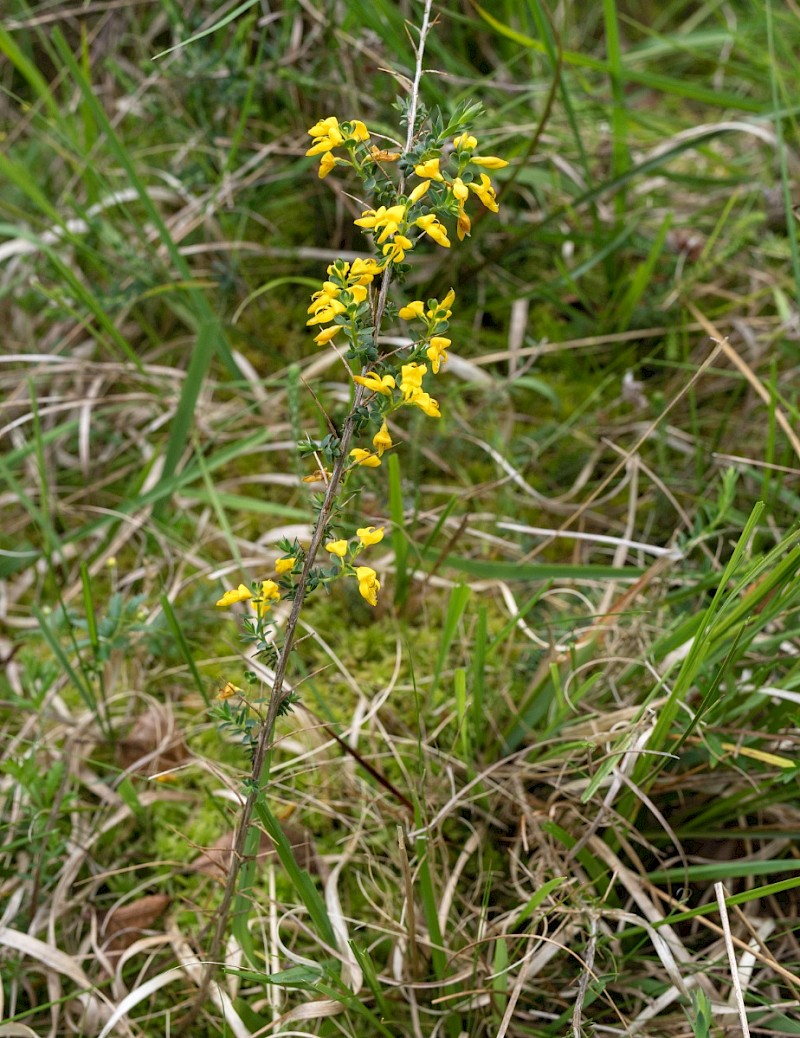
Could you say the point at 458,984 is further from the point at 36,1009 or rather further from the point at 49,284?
the point at 49,284

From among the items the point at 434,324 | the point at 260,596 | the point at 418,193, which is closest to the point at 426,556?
the point at 260,596

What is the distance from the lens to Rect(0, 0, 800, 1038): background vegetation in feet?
4.58

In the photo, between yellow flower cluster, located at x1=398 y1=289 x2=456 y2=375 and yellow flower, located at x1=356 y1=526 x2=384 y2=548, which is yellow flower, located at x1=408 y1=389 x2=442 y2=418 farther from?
yellow flower, located at x1=356 y1=526 x2=384 y2=548

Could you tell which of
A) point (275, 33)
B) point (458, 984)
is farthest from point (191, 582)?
point (275, 33)

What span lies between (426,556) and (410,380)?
755 mm

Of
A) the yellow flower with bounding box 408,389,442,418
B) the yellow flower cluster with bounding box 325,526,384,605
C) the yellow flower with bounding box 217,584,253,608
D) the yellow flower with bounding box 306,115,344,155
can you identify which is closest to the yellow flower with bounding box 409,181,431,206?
the yellow flower with bounding box 306,115,344,155

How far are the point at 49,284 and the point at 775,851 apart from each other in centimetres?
221

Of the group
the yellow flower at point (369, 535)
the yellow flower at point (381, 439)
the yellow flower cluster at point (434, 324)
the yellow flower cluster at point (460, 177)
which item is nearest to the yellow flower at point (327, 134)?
the yellow flower cluster at point (460, 177)

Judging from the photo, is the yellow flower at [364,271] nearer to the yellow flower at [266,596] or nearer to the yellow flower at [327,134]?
the yellow flower at [327,134]

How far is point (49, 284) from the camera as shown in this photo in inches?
95.4

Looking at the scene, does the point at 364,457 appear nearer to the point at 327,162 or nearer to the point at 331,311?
the point at 331,311

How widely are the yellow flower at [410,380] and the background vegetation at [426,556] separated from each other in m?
0.35

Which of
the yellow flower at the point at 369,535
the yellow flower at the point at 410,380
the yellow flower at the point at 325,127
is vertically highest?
the yellow flower at the point at 325,127

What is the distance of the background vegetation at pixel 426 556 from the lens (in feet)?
4.58
